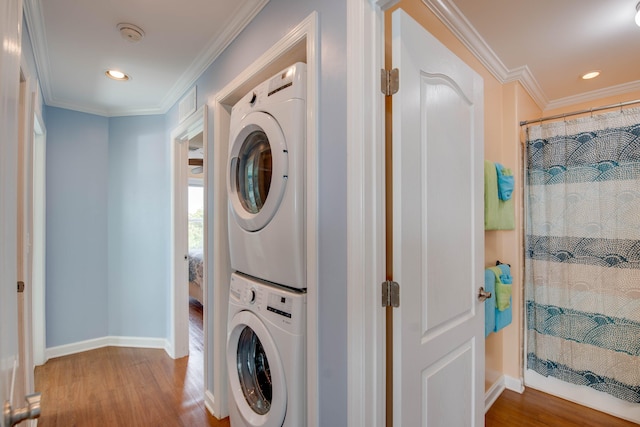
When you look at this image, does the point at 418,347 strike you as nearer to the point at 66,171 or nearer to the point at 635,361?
the point at 635,361

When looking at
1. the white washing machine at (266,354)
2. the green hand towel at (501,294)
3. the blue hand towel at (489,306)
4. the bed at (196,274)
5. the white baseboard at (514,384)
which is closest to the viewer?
the white washing machine at (266,354)

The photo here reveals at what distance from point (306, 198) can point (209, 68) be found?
1.47m

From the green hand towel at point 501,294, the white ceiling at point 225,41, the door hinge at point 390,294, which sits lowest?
the green hand towel at point 501,294

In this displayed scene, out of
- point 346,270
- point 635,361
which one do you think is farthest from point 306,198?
point 635,361

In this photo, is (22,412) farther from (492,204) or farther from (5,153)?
(492,204)

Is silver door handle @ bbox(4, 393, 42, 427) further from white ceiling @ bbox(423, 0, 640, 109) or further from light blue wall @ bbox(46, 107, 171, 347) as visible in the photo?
light blue wall @ bbox(46, 107, 171, 347)

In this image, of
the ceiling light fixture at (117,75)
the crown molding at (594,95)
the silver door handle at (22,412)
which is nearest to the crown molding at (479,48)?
the crown molding at (594,95)

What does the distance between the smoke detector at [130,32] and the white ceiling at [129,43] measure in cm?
3

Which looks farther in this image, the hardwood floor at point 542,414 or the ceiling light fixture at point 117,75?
the ceiling light fixture at point 117,75

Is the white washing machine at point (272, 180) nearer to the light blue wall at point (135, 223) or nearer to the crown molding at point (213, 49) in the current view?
the crown molding at point (213, 49)

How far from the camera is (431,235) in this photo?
3.57 feet

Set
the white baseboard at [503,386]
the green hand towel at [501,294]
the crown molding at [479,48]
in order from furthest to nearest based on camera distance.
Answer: the white baseboard at [503,386], the green hand towel at [501,294], the crown molding at [479,48]

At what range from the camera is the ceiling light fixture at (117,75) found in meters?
2.22

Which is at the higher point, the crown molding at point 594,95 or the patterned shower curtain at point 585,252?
the crown molding at point 594,95
